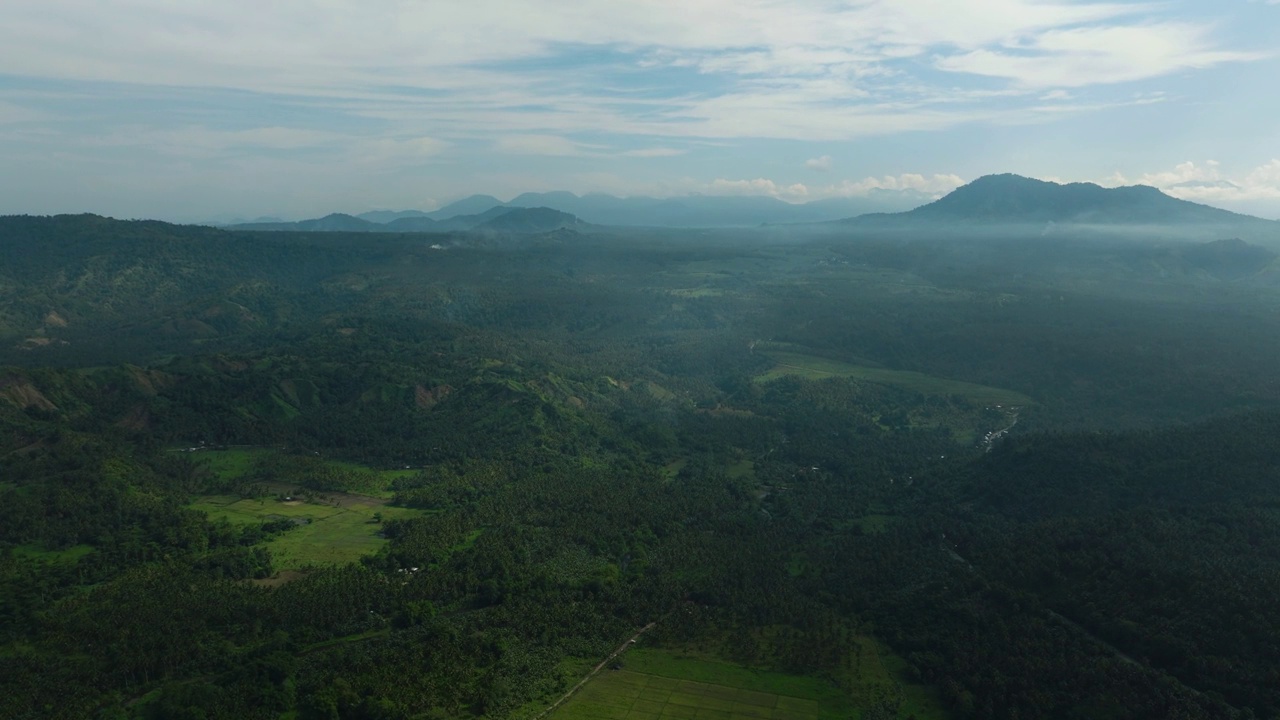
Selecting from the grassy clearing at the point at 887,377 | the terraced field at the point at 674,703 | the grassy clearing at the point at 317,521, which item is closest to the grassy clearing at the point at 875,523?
the terraced field at the point at 674,703

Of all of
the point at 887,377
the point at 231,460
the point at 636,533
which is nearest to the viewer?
the point at 636,533

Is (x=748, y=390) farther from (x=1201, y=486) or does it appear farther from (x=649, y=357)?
(x=1201, y=486)

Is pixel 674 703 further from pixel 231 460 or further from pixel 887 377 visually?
pixel 887 377

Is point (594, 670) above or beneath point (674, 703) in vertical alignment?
above

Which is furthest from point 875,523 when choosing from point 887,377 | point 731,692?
point 887,377

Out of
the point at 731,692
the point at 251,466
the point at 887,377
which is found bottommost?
the point at 731,692

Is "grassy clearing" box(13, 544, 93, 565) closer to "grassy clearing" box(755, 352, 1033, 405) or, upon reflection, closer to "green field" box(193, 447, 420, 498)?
"green field" box(193, 447, 420, 498)

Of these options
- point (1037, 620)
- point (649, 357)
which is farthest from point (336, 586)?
point (649, 357)

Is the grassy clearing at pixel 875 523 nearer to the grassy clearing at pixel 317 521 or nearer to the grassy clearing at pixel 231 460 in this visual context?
the grassy clearing at pixel 317 521
